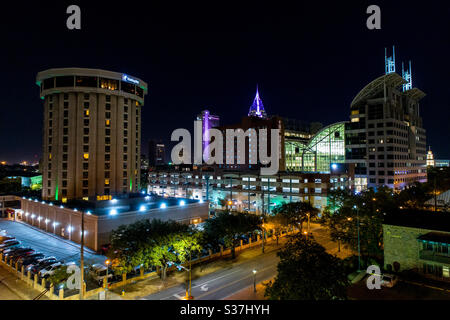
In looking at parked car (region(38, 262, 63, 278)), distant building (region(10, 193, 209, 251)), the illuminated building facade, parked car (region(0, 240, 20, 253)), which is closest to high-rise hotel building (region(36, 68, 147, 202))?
distant building (region(10, 193, 209, 251))

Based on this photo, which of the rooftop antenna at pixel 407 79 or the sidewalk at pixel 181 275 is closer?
the sidewalk at pixel 181 275

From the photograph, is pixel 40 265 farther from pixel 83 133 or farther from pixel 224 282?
pixel 83 133

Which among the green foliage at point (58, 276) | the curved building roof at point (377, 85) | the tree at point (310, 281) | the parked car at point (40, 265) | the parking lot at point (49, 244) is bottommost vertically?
the parking lot at point (49, 244)

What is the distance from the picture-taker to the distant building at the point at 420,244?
28.0 m

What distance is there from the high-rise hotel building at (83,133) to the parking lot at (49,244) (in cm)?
1317

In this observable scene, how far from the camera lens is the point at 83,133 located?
7162 centimetres

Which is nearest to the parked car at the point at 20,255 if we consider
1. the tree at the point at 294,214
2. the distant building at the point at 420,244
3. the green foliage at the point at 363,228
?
the tree at the point at 294,214

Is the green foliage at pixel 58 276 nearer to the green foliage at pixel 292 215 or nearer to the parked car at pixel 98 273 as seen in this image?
the parked car at pixel 98 273

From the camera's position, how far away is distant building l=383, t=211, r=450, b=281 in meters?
28.0

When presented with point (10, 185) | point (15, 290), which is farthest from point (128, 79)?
point (10, 185)

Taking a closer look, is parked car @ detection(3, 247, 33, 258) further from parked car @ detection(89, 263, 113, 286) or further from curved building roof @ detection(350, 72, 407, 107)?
curved building roof @ detection(350, 72, 407, 107)

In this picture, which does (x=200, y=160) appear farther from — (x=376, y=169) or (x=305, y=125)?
(x=376, y=169)

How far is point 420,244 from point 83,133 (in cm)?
7481

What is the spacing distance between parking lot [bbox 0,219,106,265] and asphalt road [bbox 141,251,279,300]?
15980 mm
